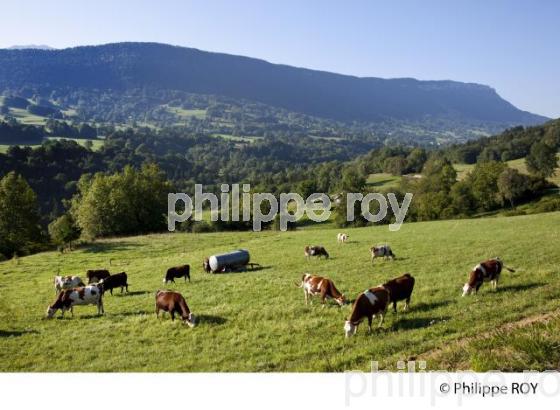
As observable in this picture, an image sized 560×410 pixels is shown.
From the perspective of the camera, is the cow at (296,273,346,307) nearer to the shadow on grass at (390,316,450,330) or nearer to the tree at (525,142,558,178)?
the shadow on grass at (390,316,450,330)

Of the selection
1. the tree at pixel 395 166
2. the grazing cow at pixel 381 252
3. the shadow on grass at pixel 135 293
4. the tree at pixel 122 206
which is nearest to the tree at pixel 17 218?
the tree at pixel 122 206

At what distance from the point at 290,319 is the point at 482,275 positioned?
26.5 feet

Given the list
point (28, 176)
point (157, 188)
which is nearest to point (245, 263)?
point (157, 188)

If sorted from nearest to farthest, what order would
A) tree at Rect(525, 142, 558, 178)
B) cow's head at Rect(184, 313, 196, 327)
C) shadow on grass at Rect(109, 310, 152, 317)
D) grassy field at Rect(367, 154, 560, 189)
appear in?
cow's head at Rect(184, 313, 196, 327), shadow on grass at Rect(109, 310, 152, 317), tree at Rect(525, 142, 558, 178), grassy field at Rect(367, 154, 560, 189)

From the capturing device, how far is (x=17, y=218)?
56.4m

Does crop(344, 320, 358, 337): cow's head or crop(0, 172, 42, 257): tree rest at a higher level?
crop(344, 320, 358, 337): cow's head

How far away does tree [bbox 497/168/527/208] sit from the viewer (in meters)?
81.9

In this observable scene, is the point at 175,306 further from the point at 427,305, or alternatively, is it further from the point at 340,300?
the point at 427,305

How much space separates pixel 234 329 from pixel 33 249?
4748 cm

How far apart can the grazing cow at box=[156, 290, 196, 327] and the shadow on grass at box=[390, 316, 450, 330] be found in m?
7.66

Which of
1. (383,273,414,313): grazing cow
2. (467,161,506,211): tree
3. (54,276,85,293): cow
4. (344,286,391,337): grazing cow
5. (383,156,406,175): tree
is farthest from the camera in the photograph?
(383,156,406,175): tree

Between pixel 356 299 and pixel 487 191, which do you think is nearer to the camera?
pixel 356 299

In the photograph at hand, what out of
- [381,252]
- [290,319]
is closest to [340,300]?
[290,319]

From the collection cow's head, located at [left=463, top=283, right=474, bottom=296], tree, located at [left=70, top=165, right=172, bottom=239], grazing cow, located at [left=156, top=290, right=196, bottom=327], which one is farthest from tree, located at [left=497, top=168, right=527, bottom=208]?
grazing cow, located at [left=156, top=290, right=196, bottom=327]
